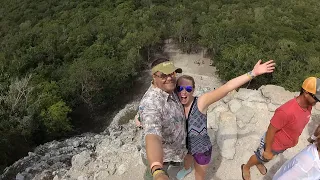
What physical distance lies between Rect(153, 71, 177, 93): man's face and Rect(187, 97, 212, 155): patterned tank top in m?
0.64

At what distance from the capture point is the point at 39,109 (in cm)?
2108

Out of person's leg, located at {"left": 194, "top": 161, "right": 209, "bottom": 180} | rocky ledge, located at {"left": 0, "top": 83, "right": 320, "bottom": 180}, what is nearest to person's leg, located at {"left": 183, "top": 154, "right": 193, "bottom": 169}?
person's leg, located at {"left": 194, "top": 161, "right": 209, "bottom": 180}

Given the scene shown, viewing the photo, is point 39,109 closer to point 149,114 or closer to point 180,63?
point 180,63

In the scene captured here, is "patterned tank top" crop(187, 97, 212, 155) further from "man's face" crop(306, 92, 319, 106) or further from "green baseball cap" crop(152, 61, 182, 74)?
"man's face" crop(306, 92, 319, 106)

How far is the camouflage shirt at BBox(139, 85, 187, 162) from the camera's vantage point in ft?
11.9

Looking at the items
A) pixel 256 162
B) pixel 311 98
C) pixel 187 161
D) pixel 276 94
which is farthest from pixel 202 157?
pixel 276 94

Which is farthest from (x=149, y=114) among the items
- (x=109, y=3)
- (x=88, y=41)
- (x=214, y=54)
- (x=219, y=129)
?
(x=109, y=3)

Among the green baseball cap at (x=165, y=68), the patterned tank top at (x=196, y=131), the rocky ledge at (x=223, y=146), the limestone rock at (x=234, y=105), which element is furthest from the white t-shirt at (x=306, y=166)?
the limestone rock at (x=234, y=105)

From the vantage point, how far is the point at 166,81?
150 inches

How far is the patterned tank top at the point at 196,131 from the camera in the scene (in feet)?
14.2

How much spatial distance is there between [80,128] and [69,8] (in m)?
27.5

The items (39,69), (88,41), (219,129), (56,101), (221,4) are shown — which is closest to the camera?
(219,129)

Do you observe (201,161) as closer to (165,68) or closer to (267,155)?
(267,155)

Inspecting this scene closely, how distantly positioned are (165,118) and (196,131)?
2.80 ft
